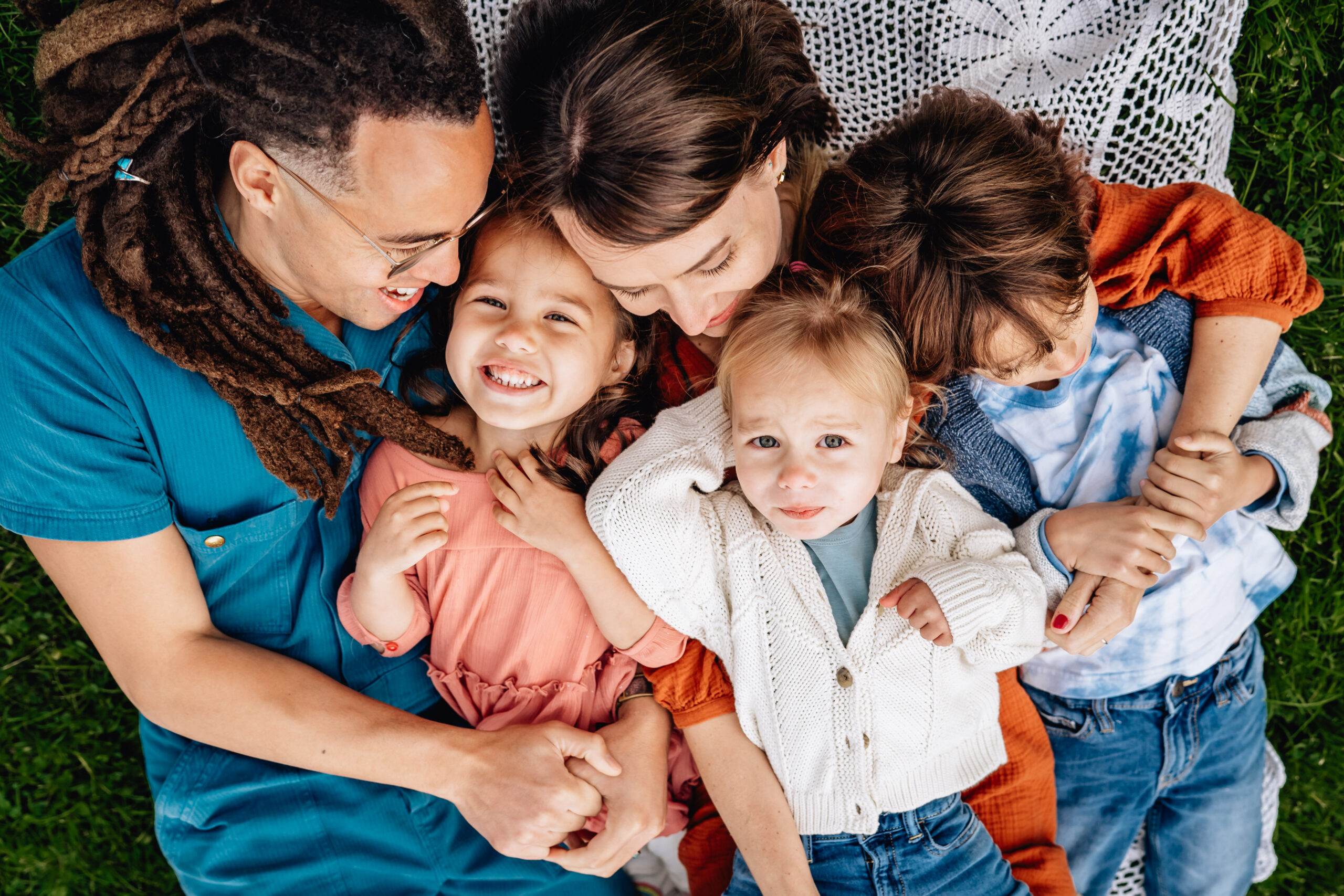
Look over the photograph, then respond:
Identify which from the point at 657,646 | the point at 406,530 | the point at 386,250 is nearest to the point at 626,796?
the point at 657,646

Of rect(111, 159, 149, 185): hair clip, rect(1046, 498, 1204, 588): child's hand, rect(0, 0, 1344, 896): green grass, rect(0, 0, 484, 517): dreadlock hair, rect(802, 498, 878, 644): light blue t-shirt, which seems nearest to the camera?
rect(0, 0, 484, 517): dreadlock hair

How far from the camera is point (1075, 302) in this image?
2170 millimetres

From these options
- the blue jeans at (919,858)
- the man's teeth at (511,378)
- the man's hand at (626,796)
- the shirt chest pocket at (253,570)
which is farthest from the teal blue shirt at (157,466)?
the blue jeans at (919,858)

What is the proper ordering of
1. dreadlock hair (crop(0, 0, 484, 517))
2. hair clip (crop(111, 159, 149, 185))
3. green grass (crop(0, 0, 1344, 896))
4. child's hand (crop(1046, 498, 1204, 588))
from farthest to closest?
green grass (crop(0, 0, 1344, 896)), child's hand (crop(1046, 498, 1204, 588)), hair clip (crop(111, 159, 149, 185)), dreadlock hair (crop(0, 0, 484, 517))

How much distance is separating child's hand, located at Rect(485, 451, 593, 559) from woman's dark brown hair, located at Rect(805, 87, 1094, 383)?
35.5 inches

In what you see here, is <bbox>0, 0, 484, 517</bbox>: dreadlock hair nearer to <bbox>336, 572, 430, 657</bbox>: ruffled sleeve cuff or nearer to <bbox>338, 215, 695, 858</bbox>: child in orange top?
<bbox>338, 215, 695, 858</bbox>: child in orange top

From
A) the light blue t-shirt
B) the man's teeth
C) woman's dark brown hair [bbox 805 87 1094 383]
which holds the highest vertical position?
woman's dark brown hair [bbox 805 87 1094 383]

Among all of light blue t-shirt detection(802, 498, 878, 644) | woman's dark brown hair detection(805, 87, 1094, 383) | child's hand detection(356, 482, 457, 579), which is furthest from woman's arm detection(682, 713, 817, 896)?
woman's dark brown hair detection(805, 87, 1094, 383)

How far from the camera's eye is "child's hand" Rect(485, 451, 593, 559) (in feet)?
7.40

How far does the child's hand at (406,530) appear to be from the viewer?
213 cm

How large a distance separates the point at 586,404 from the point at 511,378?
29 cm

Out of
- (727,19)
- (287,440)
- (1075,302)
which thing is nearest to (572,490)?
(287,440)

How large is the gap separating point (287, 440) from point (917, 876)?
73.4 inches

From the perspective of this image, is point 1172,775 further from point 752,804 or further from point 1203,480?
point 752,804
